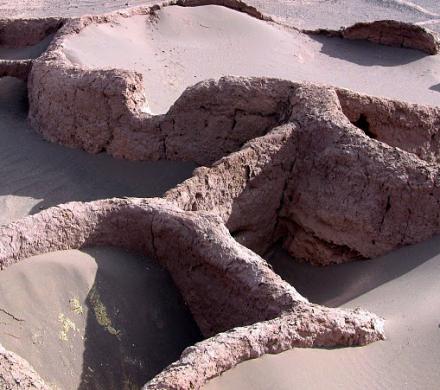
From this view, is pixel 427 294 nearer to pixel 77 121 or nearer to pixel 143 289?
pixel 143 289

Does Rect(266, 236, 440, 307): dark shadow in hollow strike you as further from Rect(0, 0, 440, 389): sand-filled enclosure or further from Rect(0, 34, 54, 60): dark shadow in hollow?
Rect(0, 34, 54, 60): dark shadow in hollow

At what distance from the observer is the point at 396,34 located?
10641mm

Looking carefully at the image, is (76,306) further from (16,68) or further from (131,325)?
(16,68)

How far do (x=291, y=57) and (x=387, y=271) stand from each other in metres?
5.36

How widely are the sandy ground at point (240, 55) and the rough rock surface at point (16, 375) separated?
5.17 metres

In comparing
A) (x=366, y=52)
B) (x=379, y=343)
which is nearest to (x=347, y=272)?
(x=379, y=343)

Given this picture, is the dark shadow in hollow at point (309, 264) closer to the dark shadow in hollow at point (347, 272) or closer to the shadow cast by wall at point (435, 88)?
the dark shadow in hollow at point (347, 272)

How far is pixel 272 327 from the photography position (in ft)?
12.2

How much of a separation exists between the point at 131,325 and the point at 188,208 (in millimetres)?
1151

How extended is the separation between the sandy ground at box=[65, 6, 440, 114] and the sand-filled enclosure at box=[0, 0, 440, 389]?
0.07 m

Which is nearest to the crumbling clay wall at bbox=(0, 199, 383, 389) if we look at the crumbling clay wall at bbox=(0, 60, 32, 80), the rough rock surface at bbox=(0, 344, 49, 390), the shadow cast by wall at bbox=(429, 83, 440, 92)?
the rough rock surface at bbox=(0, 344, 49, 390)

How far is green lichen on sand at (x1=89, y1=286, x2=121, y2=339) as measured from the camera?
4.17 m

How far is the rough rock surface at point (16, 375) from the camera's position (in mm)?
3377

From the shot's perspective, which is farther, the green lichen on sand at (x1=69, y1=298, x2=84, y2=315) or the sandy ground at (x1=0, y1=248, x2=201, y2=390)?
the green lichen on sand at (x1=69, y1=298, x2=84, y2=315)
